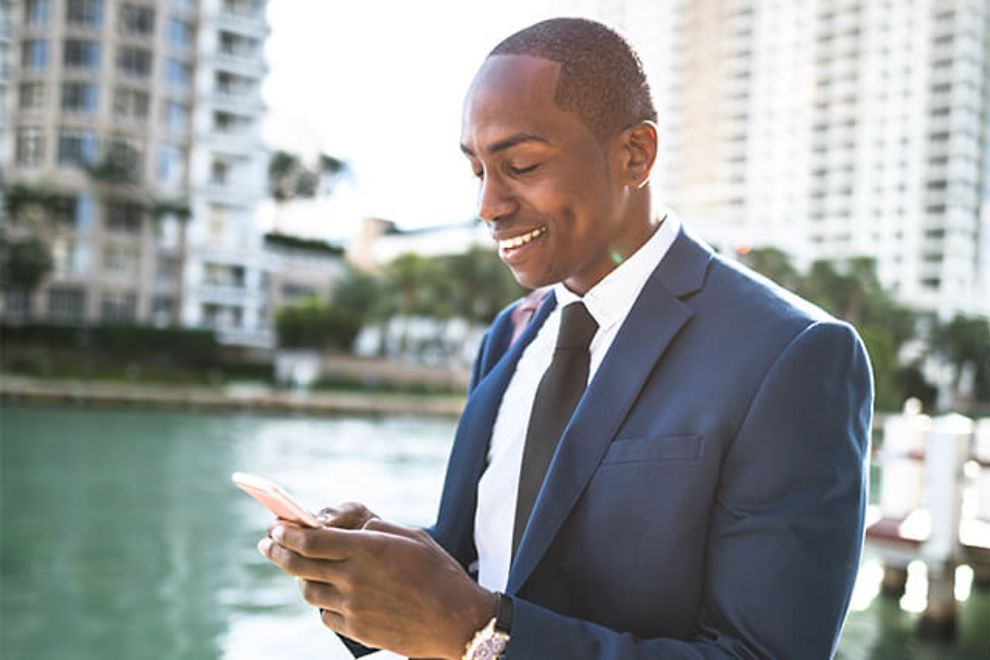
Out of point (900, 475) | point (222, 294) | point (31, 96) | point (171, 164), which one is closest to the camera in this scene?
point (900, 475)

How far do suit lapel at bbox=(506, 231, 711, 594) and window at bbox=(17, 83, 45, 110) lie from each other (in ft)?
133

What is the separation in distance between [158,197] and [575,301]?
39.3m

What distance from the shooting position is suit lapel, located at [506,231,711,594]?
1074mm

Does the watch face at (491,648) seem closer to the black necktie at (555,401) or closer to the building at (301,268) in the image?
the black necktie at (555,401)

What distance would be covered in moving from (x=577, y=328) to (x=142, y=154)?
131 feet

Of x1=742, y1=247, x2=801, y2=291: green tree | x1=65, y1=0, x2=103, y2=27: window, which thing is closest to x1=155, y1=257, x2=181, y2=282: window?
x1=65, y1=0, x2=103, y2=27: window

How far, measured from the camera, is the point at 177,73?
39125 millimetres

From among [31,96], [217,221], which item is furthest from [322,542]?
[217,221]

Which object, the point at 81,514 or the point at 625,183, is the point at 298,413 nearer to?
the point at 81,514

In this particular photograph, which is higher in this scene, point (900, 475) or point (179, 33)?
point (179, 33)

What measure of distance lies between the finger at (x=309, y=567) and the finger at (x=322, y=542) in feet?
0.04

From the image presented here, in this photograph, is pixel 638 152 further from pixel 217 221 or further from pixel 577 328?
pixel 217 221

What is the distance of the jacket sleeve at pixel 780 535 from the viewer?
3.17 feet

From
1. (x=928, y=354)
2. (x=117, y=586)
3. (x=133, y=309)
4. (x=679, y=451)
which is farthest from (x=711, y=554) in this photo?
(x=133, y=309)
